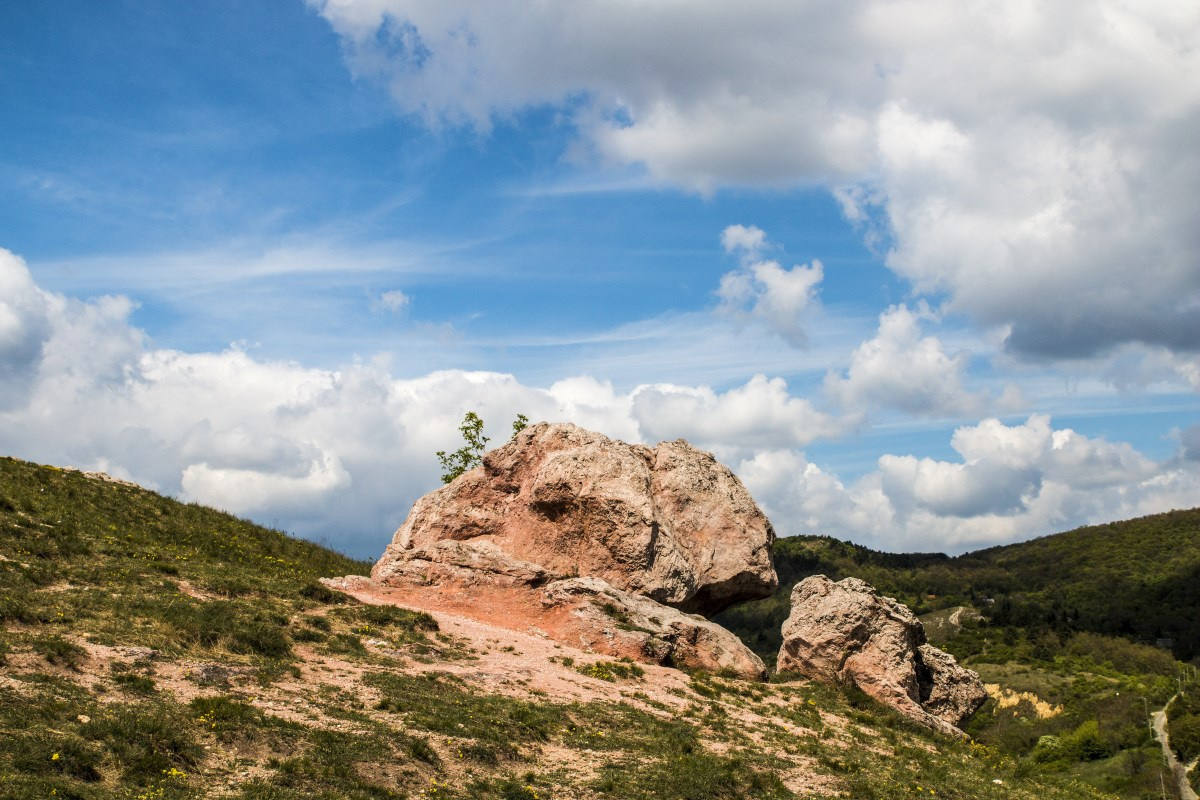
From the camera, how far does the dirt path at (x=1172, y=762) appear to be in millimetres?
96244

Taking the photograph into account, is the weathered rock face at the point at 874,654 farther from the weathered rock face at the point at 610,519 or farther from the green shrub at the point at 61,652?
the green shrub at the point at 61,652

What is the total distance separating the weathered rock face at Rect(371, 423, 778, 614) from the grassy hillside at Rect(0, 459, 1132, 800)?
525 cm

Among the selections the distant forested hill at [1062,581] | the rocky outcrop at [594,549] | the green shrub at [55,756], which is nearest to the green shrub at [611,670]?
the rocky outcrop at [594,549]

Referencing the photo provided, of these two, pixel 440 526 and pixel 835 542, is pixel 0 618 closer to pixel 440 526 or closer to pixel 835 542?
pixel 440 526

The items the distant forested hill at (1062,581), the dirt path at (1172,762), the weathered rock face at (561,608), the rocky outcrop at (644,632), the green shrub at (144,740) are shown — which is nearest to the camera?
the green shrub at (144,740)

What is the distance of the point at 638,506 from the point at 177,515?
2017 cm

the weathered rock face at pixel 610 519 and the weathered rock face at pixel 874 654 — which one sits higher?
the weathered rock face at pixel 610 519

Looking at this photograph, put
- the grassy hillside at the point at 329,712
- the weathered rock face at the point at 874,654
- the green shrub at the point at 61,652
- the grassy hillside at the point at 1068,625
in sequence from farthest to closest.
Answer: the grassy hillside at the point at 1068,625 < the weathered rock face at the point at 874,654 < the green shrub at the point at 61,652 < the grassy hillside at the point at 329,712

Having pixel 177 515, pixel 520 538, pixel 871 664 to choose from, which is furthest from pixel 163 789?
pixel 177 515

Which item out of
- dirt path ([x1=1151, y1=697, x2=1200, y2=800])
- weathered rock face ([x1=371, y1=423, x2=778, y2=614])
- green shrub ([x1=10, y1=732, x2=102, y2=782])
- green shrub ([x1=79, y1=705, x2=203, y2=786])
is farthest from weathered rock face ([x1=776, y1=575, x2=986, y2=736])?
dirt path ([x1=1151, y1=697, x2=1200, y2=800])

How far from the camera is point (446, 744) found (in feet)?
58.2

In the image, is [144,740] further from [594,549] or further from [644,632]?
[594,549]

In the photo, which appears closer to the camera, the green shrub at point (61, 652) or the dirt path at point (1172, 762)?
the green shrub at point (61, 652)

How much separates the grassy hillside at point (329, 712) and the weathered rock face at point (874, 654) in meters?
1.78
